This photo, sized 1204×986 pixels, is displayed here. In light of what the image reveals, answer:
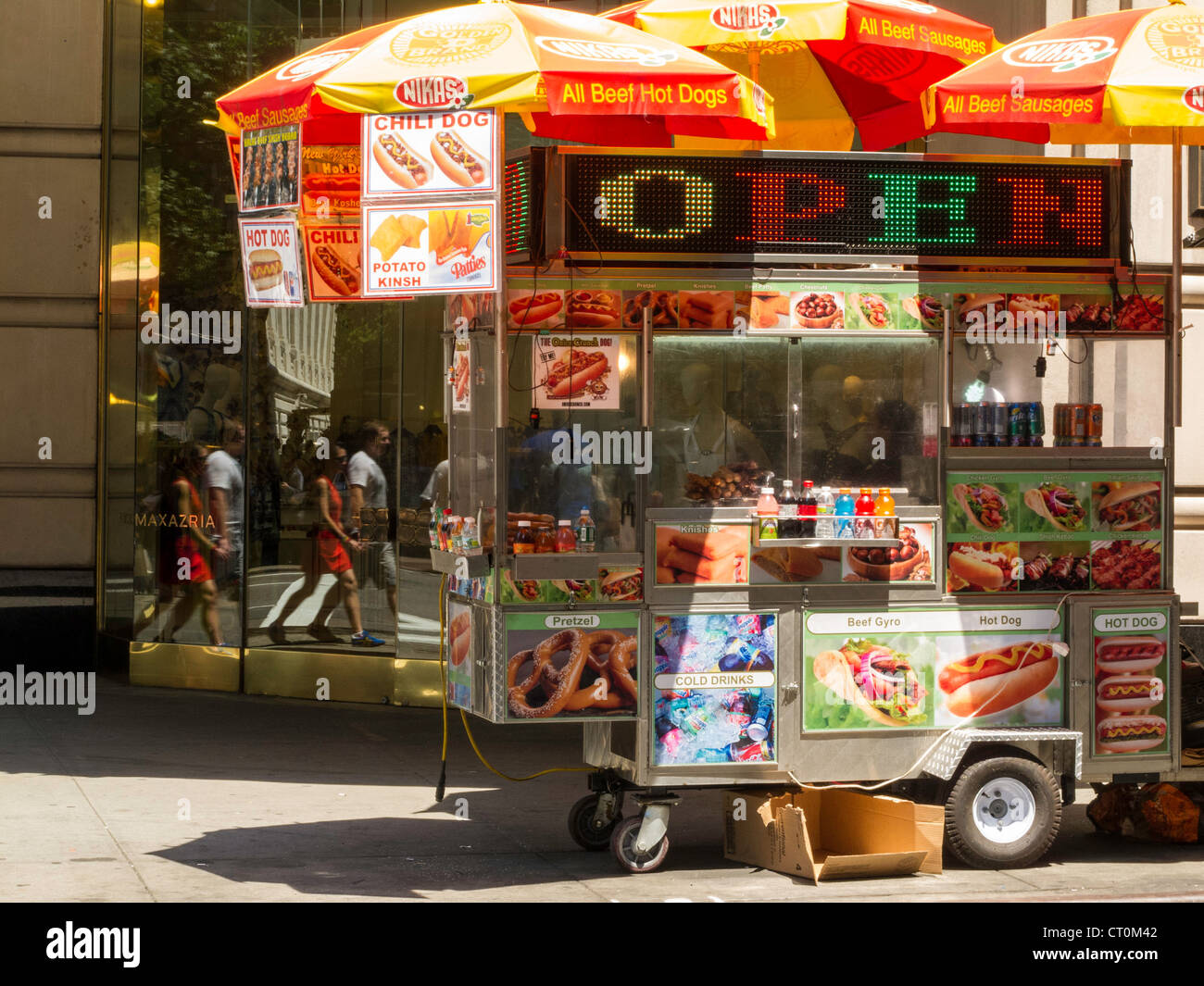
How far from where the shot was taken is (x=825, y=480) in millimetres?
7496

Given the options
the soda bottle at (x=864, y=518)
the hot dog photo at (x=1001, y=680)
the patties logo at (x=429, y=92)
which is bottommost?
the hot dog photo at (x=1001, y=680)

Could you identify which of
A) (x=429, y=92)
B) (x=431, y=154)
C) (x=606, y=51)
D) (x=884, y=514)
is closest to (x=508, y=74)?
(x=429, y=92)

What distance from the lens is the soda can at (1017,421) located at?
764 cm

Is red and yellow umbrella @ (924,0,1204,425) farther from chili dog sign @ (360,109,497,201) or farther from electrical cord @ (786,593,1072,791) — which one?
chili dog sign @ (360,109,497,201)

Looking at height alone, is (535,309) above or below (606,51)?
below

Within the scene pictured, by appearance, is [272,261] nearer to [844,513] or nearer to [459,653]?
[459,653]

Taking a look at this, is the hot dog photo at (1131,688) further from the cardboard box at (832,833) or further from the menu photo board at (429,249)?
the menu photo board at (429,249)

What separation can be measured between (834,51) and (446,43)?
12.6ft

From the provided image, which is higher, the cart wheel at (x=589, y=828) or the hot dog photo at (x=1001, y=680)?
the hot dog photo at (x=1001, y=680)

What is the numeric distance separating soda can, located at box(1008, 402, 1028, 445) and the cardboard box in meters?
1.81

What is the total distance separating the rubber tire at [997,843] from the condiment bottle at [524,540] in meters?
2.26

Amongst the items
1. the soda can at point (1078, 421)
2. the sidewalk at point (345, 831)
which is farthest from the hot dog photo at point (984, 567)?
the sidewalk at point (345, 831)

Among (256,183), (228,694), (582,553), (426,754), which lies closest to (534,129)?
(256,183)

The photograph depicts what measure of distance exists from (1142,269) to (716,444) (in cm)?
227
